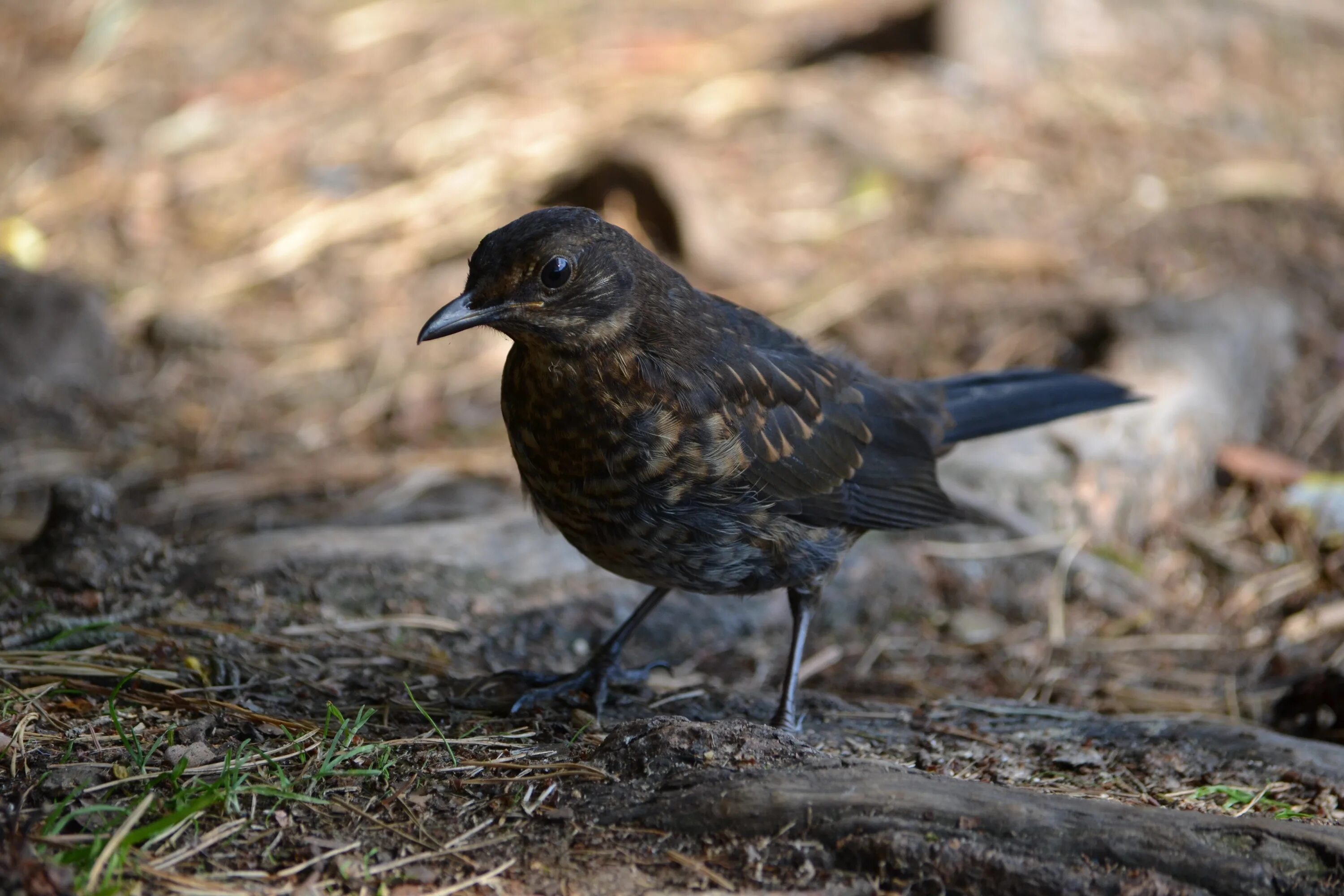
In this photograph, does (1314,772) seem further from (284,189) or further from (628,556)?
(284,189)

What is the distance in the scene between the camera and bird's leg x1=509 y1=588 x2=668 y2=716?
3.67 meters

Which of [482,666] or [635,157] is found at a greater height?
[635,157]

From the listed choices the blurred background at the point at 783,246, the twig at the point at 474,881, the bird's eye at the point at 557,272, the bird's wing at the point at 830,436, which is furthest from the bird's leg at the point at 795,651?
the bird's eye at the point at 557,272

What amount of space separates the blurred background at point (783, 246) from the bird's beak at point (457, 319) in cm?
197

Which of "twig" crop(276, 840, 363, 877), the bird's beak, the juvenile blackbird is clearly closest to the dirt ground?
"twig" crop(276, 840, 363, 877)

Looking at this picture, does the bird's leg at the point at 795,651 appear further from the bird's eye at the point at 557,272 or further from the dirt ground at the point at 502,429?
the bird's eye at the point at 557,272

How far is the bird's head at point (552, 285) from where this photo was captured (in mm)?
3295

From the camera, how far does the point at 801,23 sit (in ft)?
34.3

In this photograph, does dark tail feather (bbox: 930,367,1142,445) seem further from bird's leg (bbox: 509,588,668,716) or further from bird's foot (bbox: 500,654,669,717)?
bird's foot (bbox: 500,654,669,717)

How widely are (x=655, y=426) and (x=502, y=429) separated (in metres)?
2.93

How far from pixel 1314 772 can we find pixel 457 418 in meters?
4.32

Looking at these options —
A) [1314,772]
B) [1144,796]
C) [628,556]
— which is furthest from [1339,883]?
[628,556]

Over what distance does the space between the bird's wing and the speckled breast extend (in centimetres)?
13

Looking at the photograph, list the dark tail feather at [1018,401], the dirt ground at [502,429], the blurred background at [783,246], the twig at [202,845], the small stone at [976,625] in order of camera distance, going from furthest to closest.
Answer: the blurred background at [783,246] → the small stone at [976,625] → the dark tail feather at [1018,401] → the dirt ground at [502,429] → the twig at [202,845]
